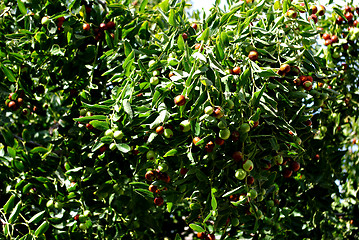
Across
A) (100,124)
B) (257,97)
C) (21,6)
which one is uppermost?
(21,6)

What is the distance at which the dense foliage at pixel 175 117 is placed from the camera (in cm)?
140

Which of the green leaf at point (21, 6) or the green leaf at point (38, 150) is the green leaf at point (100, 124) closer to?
the green leaf at point (38, 150)

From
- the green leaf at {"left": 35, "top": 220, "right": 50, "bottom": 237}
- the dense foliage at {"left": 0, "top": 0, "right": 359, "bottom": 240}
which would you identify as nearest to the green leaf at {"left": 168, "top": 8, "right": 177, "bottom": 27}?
the dense foliage at {"left": 0, "top": 0, "right": 359, "bottom": 240}

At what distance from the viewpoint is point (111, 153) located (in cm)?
175

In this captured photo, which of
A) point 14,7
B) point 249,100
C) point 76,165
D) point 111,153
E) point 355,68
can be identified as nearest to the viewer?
point 249,100

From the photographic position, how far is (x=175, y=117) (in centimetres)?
143

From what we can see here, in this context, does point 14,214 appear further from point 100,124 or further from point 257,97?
point 257,97

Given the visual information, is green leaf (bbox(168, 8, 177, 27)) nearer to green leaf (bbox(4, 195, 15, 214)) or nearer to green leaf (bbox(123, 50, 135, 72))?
green leaf (bbox(123, 50, 135, 72))

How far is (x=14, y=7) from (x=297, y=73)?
1.36 metres

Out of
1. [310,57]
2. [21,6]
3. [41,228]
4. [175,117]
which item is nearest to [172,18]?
[175,117]

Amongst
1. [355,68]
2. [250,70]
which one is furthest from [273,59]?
[355,68]

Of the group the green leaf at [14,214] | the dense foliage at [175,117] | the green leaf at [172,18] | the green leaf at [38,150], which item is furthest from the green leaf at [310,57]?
the green leaf at [14,214]

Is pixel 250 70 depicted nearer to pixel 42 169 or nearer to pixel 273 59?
pixel 273 59

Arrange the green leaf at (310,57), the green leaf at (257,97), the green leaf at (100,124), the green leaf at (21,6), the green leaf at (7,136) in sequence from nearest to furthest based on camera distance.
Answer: the green leaf at (257,97) → the green leaf at (100,124) → the green leaf at (310,57) → the green leaf at (7,136) → the green leaf at (21,6)
